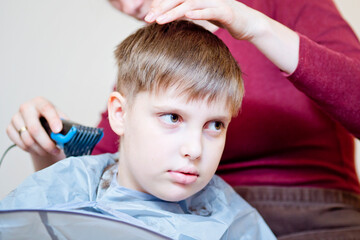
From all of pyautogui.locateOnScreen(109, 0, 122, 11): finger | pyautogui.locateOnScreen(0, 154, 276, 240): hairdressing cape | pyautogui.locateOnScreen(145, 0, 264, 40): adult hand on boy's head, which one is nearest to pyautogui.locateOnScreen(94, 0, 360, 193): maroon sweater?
pyautogui.locateOnScreen(0, 154, 276, 240): hairdressing cape

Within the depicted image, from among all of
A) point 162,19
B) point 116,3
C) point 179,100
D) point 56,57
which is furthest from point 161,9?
point 56,57

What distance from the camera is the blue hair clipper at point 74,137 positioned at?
31.4 inches

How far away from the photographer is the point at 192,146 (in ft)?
2.09

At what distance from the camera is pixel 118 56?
0.81 meters

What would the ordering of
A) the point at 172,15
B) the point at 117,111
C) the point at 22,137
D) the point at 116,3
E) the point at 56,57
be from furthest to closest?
the point at 56,57
the point at 116,3
the point at 22,137
the point at 117,111
the point at 172,15

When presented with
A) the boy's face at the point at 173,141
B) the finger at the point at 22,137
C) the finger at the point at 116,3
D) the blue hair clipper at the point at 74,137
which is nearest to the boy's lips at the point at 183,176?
the boy's face at the point at 173,141

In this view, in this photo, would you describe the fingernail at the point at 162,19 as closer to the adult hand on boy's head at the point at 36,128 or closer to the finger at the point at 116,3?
the adult hand on boy's head at the point at 36,128

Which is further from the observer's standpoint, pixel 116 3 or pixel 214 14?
pixel 116 3

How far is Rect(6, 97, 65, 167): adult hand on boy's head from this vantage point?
834mm

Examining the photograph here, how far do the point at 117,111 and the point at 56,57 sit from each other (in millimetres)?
862

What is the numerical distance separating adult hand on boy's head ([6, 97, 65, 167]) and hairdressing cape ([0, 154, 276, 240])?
0.09 metres

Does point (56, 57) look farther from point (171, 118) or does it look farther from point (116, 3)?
point (171, 118)

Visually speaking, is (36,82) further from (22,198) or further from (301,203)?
(301,203)

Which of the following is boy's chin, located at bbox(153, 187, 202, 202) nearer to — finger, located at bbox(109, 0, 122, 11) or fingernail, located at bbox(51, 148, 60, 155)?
fingernail, located at bbox(51, 148, 60, 155)
